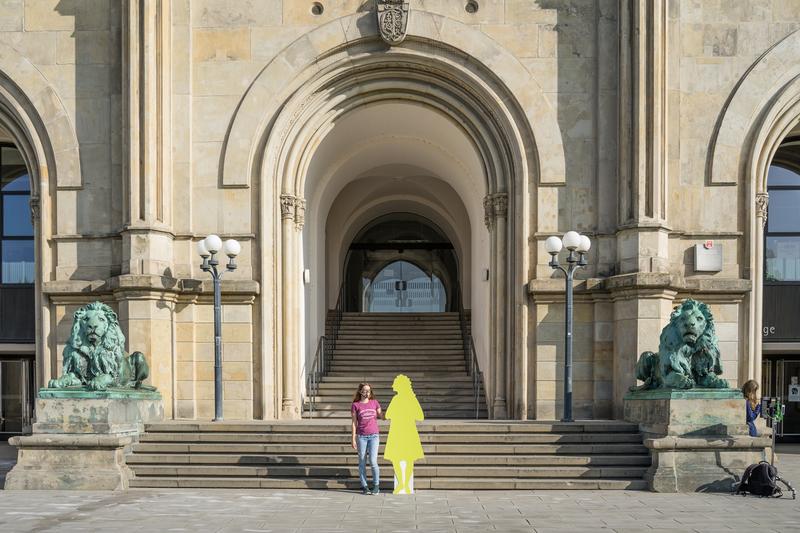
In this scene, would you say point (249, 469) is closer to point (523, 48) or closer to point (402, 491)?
point (402, 491)

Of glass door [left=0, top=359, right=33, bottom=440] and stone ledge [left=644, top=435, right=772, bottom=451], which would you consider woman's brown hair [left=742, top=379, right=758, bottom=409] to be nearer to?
stone ledge [left=644, top=435, right=772, bottom=451]

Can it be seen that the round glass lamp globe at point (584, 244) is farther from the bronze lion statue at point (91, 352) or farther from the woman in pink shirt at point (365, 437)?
the bronze lion statue at point (91, 352)

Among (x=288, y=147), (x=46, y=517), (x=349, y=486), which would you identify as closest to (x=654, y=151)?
(x=288, y=147)

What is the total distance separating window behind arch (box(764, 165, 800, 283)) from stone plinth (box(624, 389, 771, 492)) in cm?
1133

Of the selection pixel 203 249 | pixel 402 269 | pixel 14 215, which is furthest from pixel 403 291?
pixel 203 249

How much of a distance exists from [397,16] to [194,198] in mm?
4892

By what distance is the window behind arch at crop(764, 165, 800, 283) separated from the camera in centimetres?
2436

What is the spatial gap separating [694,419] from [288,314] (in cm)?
769

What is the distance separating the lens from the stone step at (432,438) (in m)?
14.8

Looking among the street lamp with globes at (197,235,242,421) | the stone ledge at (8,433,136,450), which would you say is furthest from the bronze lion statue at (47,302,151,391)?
the street lamp with globes at (197,235,242,421)

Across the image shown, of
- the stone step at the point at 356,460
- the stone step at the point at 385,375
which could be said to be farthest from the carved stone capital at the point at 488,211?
the stone step at the point at 356,460

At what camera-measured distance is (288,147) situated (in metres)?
18.2

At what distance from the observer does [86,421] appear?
565 inches

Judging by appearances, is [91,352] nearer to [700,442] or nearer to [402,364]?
[700,442]
